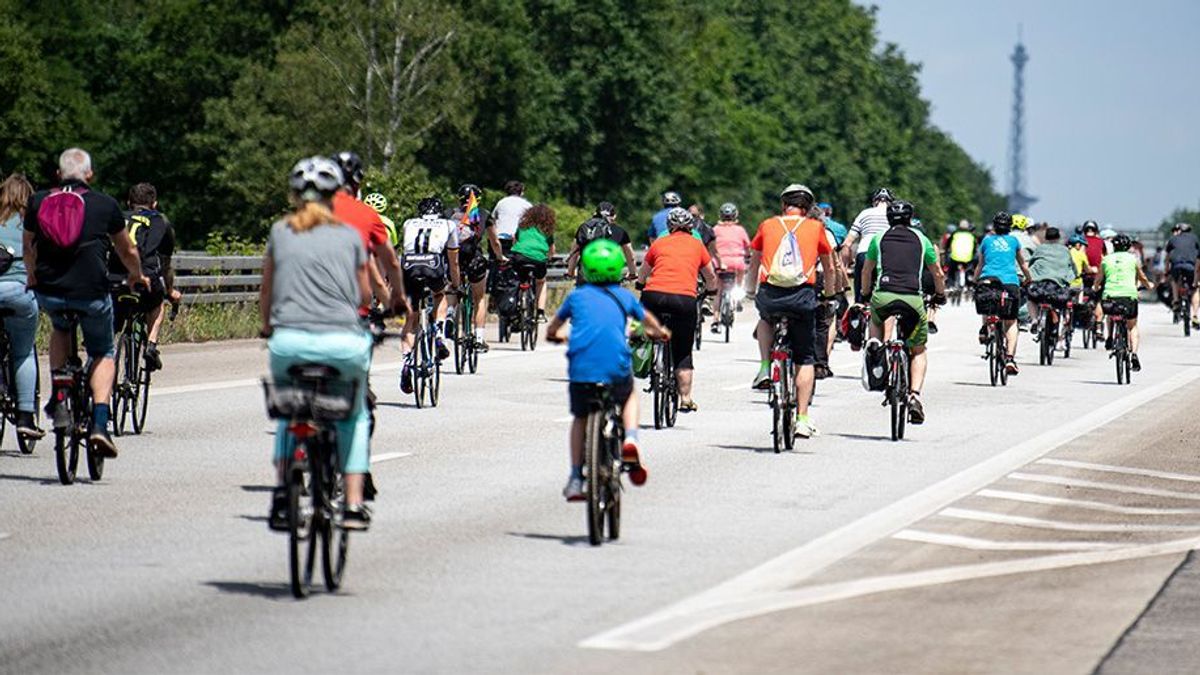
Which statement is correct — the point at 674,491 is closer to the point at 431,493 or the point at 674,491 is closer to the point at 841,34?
the point at 431,493

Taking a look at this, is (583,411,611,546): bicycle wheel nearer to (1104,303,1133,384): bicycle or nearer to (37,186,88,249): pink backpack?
(37,186,88,249): pink backpack

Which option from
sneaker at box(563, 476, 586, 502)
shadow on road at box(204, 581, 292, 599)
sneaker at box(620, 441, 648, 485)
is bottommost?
shadow on road at box(204, 581, 292, 599)

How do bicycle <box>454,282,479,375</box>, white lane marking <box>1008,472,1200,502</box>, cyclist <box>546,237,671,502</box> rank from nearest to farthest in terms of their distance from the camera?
cyclist <box>546,237,671,502</box> → white lane marking <box>1008,472,1200,502</box> → bicycle <box>454,282,479,375</box>

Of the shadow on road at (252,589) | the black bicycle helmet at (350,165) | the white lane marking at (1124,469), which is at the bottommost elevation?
the white lane marking at (1124,469)

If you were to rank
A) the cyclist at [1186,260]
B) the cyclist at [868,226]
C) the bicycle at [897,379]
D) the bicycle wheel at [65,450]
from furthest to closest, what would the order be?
the cyclist at [1186,260], the cyclist at [868,226], the bicycle at [897,379], the bicycle wheel at [65,450]

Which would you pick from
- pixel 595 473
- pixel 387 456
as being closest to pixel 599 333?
pixel 595 473

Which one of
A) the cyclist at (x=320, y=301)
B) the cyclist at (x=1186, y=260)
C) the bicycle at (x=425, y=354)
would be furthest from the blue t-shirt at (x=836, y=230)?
the cyclist at (x=320, y=301)

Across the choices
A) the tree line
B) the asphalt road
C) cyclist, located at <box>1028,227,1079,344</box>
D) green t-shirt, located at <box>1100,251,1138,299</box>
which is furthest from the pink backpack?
the tree line

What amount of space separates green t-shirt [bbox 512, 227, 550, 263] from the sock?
1497 cm

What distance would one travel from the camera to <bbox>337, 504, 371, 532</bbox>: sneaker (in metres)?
9.77

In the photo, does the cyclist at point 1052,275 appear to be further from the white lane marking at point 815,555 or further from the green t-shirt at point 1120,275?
the white lane marking at point 815,555

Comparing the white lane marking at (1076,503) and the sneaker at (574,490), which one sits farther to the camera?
the white lane marking at (1076,503)

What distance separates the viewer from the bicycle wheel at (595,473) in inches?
439

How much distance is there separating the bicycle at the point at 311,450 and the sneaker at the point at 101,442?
3838 mm
